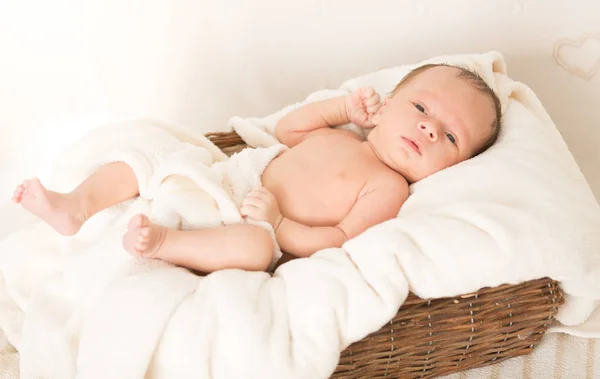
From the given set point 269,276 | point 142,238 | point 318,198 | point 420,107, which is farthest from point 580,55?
point 142,238

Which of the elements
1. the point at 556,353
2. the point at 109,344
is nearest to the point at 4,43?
the point at 109,344

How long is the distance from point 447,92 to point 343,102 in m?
0.26

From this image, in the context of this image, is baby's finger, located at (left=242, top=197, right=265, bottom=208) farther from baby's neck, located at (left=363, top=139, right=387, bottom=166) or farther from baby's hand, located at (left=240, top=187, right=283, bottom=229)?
baby's neck, located at (left=363, top=139, right=387, bottom=166)

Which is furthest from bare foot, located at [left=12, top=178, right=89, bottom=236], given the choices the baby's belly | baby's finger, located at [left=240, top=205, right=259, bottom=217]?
the baby's belly

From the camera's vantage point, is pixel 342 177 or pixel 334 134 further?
pixel 334 134

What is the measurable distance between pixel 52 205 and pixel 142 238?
0.17 m

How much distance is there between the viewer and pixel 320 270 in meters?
0.93

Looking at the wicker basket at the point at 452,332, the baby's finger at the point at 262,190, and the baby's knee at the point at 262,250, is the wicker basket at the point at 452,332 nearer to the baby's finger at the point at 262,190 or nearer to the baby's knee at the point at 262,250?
the baby's knee at the point at 262,250

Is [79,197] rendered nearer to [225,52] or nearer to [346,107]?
[346,107]

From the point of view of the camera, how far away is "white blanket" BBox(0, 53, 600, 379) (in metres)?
0.87

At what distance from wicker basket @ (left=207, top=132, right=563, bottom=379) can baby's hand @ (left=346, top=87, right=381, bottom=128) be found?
52cm

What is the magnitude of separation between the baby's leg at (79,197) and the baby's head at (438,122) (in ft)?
1.71

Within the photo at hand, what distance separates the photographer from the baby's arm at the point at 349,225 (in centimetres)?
112

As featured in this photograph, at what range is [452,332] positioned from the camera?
3.24 feet
